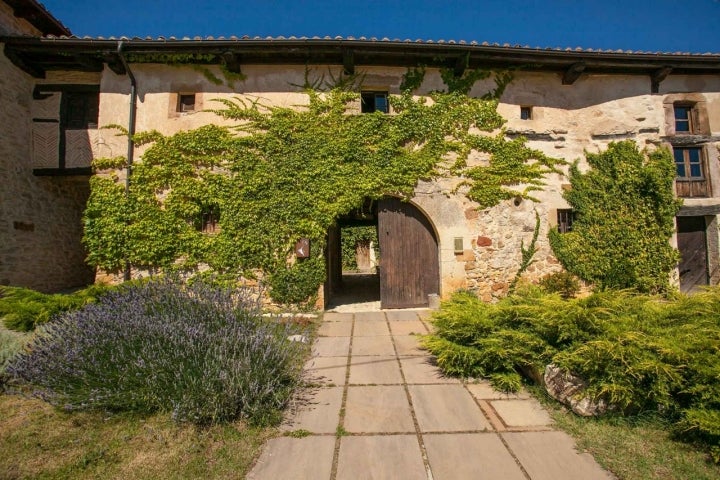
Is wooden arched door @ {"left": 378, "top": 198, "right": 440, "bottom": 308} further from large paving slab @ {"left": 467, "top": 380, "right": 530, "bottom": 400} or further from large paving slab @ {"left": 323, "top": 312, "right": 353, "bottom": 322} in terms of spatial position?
large paving slab @ {"left": 467, "top": 380, "right": 530, "bottom": 400}

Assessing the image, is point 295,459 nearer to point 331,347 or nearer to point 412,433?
point 412,433

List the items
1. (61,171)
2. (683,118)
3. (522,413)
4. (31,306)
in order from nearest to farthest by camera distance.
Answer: (522,413) < (31,306) < (61,171) < (683,118)

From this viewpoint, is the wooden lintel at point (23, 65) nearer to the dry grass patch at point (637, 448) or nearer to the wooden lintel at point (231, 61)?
the wooden lintel at point (231, 61)

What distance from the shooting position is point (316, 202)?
7.10m

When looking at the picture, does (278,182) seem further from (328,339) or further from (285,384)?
(285,384)

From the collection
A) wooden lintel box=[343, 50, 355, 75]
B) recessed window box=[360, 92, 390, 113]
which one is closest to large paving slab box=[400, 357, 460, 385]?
recessed window box=[360, 92, 390, 113]

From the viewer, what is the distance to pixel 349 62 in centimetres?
723

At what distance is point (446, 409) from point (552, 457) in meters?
0.89

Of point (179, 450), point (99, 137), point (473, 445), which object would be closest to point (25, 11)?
point (99, 137)

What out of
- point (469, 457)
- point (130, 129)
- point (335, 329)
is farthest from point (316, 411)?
point (130, 129)

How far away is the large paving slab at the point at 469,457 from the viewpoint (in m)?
2.19

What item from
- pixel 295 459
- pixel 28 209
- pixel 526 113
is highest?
pixel 526 113

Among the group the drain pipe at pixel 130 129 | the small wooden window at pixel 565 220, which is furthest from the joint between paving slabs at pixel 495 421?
the drain pipe at pixel 130 129

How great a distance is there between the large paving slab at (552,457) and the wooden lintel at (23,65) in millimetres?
10777
